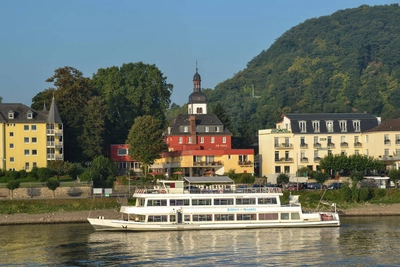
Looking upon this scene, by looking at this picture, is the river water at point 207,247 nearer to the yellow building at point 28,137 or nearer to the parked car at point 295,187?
the parked car at point 295,187

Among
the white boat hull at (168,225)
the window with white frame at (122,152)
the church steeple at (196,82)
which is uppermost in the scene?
the church steeple at (196,82)

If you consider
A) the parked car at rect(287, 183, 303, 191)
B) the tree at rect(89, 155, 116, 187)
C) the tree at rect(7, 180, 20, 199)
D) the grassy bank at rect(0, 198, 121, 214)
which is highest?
the tree at rect(89, 155, 116, 187)

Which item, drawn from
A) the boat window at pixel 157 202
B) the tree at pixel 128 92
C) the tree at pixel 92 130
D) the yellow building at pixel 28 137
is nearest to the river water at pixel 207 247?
the boat window at pixel 157 202

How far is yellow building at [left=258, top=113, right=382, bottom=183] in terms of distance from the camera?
101000 mm

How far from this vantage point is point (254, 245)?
55.9 metres

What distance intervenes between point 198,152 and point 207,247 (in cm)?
4609

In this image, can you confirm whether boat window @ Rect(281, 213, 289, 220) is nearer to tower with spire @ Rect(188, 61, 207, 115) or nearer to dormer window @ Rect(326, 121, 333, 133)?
dormer window @ Rect(326, 121, 333, 133)

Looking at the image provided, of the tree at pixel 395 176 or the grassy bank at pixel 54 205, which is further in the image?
the tree at pixel 395 176

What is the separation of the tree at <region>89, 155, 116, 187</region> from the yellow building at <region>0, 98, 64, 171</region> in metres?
6.16

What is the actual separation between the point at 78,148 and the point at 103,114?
546 cm

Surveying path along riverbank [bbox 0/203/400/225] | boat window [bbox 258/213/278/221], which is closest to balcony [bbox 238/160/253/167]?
path along riverbank [bbox 0/203/400/225]

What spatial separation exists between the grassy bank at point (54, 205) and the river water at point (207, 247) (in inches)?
353

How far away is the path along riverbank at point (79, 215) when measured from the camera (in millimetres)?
73562

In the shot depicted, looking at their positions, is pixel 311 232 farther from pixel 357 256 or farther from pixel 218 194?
pixel 357 256
